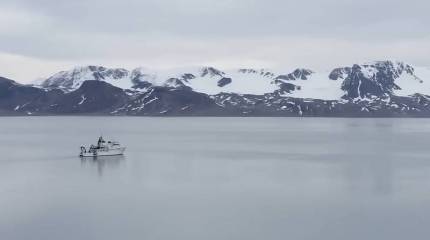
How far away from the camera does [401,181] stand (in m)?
46.0

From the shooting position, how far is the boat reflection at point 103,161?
5828cm

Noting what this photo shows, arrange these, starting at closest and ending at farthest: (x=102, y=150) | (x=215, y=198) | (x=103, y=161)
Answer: (x=215, y=198)
(x=103, y=161)
(x=102, y=150)

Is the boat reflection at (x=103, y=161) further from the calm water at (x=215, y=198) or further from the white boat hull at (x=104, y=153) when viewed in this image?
the white boat hull at (x=104, y=153)

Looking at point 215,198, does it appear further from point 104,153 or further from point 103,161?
point 104,153

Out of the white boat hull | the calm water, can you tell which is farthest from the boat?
the calm water

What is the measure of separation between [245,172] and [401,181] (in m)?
13.6

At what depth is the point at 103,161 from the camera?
63.7 m

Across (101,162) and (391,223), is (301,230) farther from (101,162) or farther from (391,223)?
(101,162)

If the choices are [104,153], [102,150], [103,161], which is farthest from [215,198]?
[102,150]

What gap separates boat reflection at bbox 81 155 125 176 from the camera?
5828cm

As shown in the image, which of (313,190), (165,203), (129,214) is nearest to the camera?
(129,214)

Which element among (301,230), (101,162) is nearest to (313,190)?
(301,230)

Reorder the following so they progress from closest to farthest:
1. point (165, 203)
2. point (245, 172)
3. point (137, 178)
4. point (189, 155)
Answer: point (165, 203), point (137, 178), point (245, 172), point (189, 155)

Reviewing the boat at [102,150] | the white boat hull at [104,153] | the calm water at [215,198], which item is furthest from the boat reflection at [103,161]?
the boat at [102,150]
